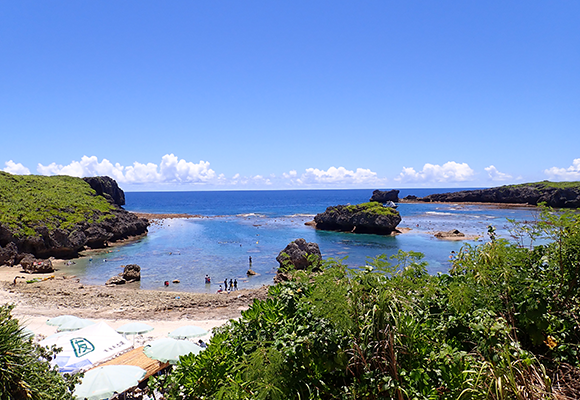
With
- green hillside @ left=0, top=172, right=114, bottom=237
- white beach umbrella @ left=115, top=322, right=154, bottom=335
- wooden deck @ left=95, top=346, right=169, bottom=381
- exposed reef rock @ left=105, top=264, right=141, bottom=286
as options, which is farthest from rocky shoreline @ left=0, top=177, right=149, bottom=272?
wooden deck @ left=95, top=346, right=169, bottom=381

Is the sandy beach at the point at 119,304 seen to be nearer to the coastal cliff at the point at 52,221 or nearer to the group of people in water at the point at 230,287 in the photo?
the group of people in water at the point at 230,287

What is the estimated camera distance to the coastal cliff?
3997 centimetres

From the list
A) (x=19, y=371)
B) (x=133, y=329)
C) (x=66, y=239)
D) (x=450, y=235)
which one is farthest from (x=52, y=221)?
(x=450, y=235)

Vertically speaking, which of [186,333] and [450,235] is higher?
[186,333]

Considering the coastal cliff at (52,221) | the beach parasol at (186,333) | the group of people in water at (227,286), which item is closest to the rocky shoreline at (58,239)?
the coastal cliff at (52,221)

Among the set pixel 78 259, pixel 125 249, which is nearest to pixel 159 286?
pixel 78 259

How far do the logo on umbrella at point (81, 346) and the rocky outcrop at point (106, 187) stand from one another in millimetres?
71421

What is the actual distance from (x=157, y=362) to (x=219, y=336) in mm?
9692

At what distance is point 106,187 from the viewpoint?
99.2 meters

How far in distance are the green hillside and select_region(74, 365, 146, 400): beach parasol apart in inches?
1537

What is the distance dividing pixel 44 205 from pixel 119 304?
121 ft

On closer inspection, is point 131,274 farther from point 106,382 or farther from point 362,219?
point 362,219

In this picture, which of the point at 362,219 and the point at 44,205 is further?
the point at 362,219

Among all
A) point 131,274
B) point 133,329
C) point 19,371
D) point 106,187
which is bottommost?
point 131,274
